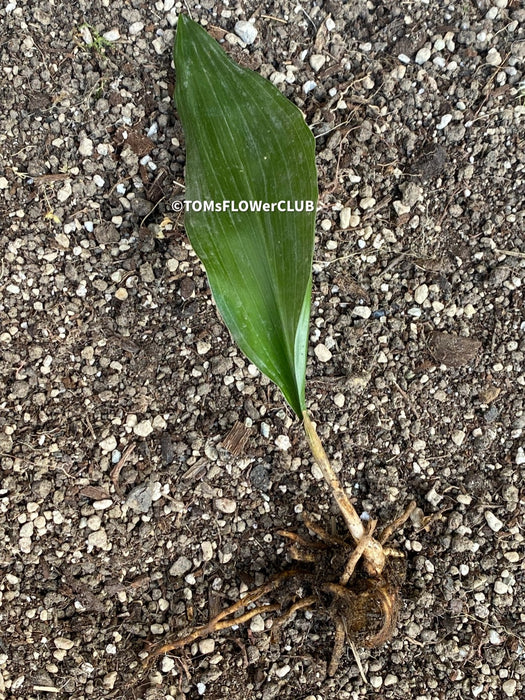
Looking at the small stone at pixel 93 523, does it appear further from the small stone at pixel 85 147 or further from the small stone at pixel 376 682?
the small stone at pixel 85 147

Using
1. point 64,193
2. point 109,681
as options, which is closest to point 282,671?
point 109,681

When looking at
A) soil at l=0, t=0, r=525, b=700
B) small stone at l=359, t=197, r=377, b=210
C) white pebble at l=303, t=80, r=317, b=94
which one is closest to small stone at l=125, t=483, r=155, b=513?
soil at l=0, t=0, r=525, b=700

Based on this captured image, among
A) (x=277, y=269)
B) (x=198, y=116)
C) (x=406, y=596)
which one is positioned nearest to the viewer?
(x=277, y=269)

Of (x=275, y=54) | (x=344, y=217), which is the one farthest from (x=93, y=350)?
(x=275, y=54)

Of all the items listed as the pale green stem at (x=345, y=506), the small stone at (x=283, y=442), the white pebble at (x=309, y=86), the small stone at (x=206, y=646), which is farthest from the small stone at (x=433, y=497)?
the white pebble at (x=309, y=86)

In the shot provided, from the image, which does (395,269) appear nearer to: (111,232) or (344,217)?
(344,217)

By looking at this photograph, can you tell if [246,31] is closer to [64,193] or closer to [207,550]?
[64,193]

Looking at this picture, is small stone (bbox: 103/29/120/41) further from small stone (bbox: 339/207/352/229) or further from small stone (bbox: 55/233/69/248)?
small stone (bbox: 339/207/352/229)
